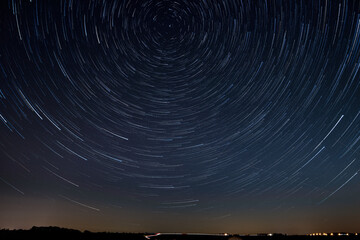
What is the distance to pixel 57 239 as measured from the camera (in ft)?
113

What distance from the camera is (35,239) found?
3209cm

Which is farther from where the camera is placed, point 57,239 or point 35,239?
point 57,239

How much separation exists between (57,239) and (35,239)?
2842 millimetres
